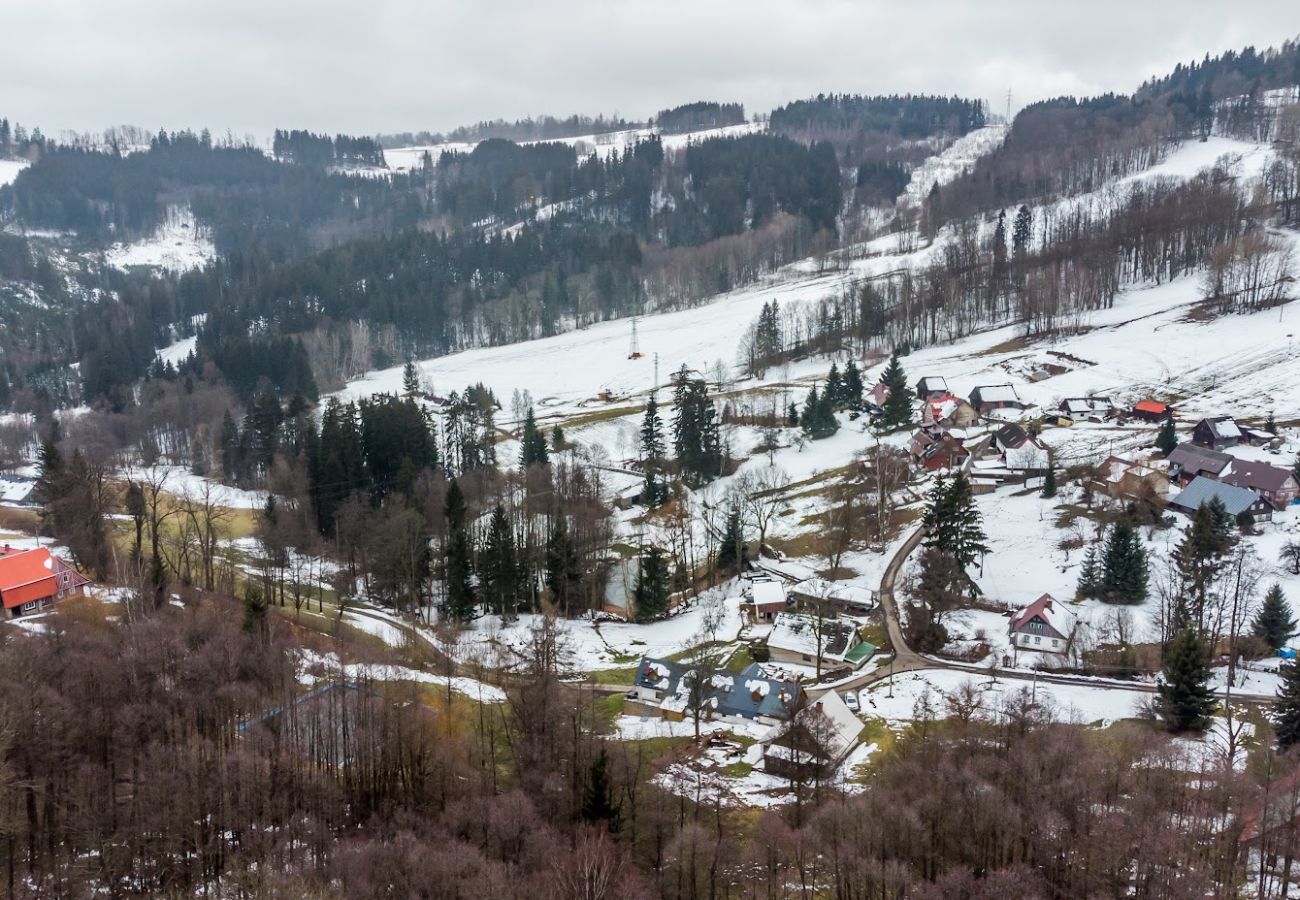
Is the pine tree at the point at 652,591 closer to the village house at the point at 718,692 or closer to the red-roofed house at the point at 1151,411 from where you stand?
the village house at the point at 718,692

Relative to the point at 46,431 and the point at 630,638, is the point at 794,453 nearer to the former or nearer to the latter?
the point at 630,638

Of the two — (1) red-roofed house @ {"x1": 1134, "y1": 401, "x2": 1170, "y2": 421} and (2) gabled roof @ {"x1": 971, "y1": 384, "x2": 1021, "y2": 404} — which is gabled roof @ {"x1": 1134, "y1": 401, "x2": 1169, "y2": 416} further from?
(2) gabled roof @ {"x1": 971, "y1": 384, "x2": 1021, "y2": 404}

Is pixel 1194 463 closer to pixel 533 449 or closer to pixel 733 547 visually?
pixel 733 547

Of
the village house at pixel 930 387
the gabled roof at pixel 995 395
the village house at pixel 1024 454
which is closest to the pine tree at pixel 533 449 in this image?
the village house at pixel 930 387

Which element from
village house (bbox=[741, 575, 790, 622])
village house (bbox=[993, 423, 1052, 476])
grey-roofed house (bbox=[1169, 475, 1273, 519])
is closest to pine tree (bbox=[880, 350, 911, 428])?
village house (bbox=[993, 423, 1052, 476])

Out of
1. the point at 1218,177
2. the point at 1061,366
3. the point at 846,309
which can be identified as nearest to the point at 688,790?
the point at 1061,366
